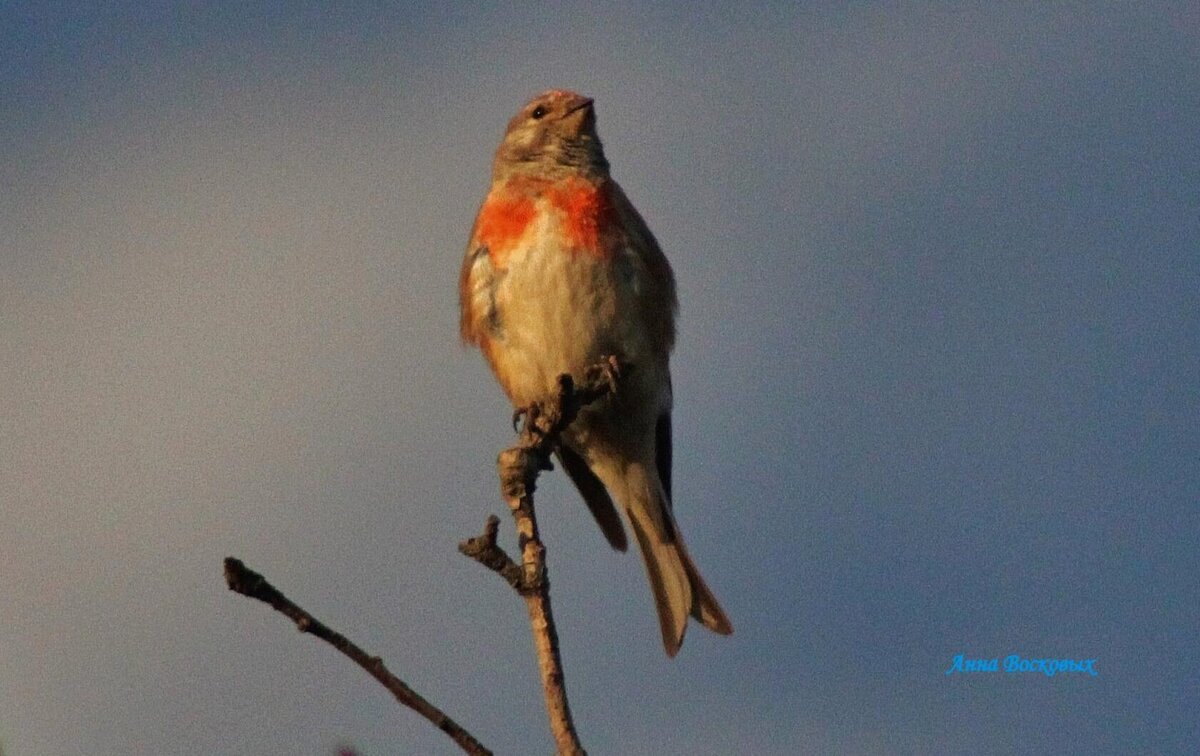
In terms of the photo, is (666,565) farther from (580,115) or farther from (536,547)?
(536,547)

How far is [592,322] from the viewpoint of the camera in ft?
25.9

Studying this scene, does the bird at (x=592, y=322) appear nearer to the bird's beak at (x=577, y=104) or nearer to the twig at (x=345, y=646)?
the bird's beak at (x=577, y=104)

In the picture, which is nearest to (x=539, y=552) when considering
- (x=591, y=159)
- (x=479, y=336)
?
(x=479, y=336)

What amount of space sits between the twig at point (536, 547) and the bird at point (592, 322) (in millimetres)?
2094

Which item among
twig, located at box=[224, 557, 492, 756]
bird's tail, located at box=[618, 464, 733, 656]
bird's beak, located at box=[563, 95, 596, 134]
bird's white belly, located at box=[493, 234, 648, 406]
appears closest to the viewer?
twig, located at box=[224, 557, 492, 756]

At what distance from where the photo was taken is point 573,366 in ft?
26.0

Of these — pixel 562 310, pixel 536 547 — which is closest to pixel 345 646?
pixel 536 547

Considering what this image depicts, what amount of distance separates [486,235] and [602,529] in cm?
174

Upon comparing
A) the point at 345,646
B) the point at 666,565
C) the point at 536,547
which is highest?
the point at 666,565

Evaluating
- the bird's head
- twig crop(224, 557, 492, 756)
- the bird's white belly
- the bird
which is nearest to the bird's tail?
the bird

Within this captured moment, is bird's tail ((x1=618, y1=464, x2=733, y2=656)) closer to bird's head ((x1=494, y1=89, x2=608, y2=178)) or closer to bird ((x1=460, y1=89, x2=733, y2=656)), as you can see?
bird ((x1=460, y1=89, x2=733, y2=656))

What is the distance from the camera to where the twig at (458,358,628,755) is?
117 inches

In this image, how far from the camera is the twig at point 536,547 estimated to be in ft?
9.78

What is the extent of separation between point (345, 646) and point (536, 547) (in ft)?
3.89
